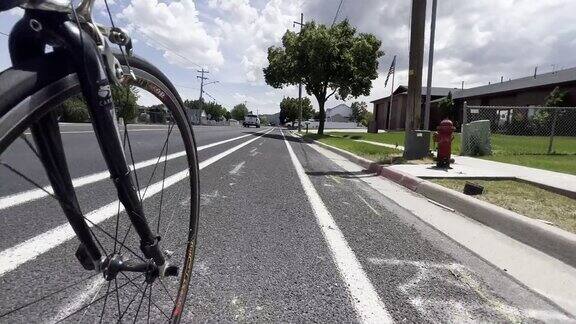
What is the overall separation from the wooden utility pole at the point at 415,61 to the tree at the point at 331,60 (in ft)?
74.9

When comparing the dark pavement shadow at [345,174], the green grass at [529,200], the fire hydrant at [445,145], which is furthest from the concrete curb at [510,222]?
the fire hydrant at [445,145]

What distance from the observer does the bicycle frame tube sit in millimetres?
1311

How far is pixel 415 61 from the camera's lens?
12297 mm

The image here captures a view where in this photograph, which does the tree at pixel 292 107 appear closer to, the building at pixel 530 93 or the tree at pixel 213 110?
the tree at pixel 213 110

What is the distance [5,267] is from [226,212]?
2.48m

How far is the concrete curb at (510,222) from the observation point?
412 cm

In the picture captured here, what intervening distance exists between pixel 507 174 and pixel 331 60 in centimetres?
2782

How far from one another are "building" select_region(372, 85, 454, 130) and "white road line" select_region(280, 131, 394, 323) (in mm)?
50671

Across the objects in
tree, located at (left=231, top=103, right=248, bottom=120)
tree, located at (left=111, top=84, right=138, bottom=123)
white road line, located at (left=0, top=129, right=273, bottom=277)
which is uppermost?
tree, located at (left=111, top=84, right=138, bottom=123)

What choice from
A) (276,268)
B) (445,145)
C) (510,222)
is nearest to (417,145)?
(445,145)

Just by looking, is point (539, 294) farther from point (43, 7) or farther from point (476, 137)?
point (476, 137)

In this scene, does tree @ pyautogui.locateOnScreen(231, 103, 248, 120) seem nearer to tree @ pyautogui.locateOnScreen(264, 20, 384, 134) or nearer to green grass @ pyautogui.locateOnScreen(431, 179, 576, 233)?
tree @ pyautogui.locateOnScreen(264, 20, 384, 134)

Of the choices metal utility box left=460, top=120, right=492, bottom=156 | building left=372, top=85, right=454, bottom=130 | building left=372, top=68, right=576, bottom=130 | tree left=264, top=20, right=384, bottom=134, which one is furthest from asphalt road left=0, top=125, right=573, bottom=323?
building left=372, top=85, right=454, bottom=130

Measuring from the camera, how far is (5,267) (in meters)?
2.86
